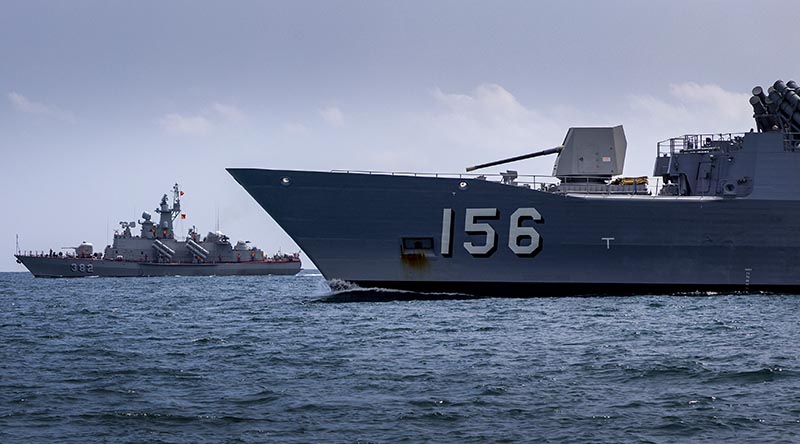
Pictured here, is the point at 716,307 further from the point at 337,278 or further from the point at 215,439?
the point at 215,439

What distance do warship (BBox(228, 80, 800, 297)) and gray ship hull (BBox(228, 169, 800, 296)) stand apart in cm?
3

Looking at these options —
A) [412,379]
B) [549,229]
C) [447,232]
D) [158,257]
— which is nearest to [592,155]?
[549,229]

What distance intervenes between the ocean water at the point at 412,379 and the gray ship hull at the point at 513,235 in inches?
215

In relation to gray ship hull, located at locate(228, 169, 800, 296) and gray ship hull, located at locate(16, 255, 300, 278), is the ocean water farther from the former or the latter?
gray ship hull, located at locate(16, 255, 300, 278)

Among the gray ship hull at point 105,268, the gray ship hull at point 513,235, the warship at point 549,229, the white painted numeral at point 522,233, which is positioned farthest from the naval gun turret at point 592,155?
the gray ship hull at point 105,268

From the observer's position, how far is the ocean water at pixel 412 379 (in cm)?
962

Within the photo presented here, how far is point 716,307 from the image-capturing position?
23.8m

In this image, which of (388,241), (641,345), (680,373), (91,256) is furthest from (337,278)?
(91,256)

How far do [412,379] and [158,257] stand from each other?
69.4 metres

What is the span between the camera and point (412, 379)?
1245 centimetres

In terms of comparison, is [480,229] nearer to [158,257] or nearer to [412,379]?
[412,379]

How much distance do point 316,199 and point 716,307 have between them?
1222 centimetres

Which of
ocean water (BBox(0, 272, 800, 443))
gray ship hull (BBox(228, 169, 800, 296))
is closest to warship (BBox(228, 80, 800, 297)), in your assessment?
gray ship hull (BBox(228, 169, 800, 296))

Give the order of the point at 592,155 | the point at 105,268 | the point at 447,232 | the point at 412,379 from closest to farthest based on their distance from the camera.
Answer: the point at 412,379, the point at 447,232, the point at 592,155, the point at 105,268
